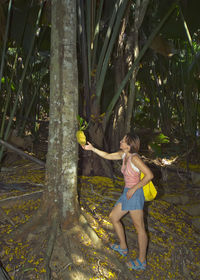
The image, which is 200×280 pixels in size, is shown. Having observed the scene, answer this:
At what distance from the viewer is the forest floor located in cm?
258

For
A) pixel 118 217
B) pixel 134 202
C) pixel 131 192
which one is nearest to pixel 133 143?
pixel 131 192

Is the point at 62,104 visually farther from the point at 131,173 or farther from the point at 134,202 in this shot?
the point at 134,202

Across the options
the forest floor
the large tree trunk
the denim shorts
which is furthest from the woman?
the large tree trunk

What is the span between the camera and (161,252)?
3.34 m

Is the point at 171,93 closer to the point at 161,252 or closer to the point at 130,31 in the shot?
the point at 130,31

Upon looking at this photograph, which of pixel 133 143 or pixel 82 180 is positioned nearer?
pixel 133 143

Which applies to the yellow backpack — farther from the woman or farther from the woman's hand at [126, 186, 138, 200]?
the woman's hand at [126, 186, 138, 200]

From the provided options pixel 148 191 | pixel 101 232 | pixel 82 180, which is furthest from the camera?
pixel 82 180

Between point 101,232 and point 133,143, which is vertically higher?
point 133,143

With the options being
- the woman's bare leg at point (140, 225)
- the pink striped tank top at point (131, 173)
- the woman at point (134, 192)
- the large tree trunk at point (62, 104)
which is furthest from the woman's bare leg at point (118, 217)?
the large tree trunk at point (62, 104)

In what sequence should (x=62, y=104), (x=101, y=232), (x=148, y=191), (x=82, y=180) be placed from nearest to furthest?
1. (x=62, y=104)
2. (x=148, y=191)
3. (x=101, y=232)
4. (x=82, y=180)

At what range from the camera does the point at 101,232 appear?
3.19 metres

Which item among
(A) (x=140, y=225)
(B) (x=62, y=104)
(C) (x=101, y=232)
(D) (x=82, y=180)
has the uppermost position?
(B) (x=62, y=104)

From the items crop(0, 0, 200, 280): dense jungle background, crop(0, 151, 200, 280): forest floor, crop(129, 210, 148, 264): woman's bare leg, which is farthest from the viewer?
crop(129, 210, 148, 264): woman's bare leg
